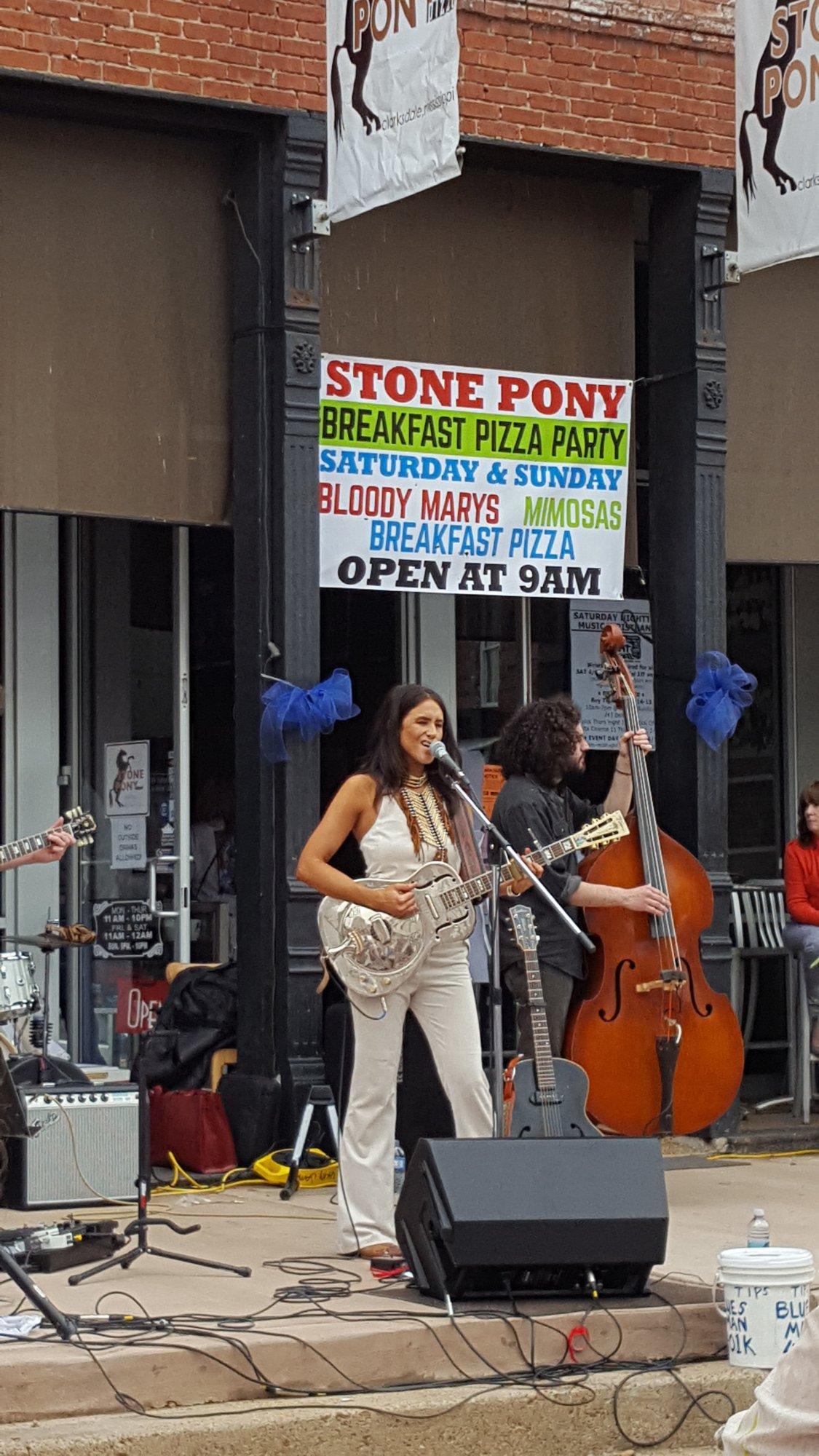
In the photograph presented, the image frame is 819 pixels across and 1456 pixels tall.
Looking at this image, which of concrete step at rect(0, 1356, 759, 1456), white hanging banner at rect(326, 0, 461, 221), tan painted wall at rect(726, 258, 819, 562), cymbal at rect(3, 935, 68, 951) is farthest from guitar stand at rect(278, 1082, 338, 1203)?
white hanging banner at rect(326, 0, 461, 221)

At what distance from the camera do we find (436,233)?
35.3 ft

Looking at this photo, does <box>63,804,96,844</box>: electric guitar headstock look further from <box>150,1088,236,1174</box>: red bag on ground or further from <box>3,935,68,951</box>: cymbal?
<box>150,1088,236,1174</box>: red bag on ground

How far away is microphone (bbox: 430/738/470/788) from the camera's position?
24.6ft

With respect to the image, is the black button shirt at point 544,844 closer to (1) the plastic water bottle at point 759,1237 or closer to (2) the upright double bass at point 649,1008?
(2) the upright double bass at point 649,1008

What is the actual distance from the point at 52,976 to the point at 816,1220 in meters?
4.46

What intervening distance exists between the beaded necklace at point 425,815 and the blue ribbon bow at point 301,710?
6.98 ft

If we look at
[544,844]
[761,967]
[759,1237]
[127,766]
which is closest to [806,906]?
[761,967]

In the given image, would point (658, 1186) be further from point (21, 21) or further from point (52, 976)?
point (21, 21)

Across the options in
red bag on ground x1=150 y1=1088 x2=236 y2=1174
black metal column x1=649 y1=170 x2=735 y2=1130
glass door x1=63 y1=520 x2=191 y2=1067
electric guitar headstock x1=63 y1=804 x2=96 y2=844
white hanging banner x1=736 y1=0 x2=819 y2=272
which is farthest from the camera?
glass door x1=63 y1=520 x2=191 y2=1067

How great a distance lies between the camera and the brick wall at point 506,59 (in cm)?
968

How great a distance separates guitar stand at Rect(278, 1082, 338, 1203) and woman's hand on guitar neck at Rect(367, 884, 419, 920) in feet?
7.84

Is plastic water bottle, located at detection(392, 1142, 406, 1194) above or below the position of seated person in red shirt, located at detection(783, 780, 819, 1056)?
below

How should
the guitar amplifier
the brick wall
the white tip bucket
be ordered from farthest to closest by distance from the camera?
the brick wall
the guitar amplifier
the white tip bucket

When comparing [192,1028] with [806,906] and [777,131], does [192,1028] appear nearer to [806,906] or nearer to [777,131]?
[806,906]
